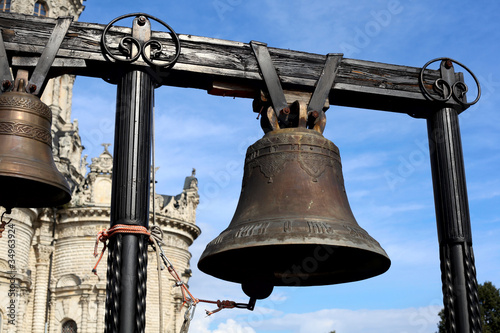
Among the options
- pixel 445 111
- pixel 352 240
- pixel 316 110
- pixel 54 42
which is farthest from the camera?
pixel 445 111

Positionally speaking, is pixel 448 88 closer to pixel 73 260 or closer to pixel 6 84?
pixel 6 84

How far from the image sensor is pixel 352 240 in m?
4.97

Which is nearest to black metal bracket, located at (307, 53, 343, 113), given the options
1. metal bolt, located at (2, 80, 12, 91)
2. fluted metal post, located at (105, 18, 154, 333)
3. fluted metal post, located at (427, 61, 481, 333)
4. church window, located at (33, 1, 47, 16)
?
fluted metal post, located at (427, 61, 481, 333)

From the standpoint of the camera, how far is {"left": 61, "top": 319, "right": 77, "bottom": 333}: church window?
1357 inches

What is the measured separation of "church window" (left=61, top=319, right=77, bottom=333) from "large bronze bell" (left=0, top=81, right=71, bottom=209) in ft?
101

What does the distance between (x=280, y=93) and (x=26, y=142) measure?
2.08 m

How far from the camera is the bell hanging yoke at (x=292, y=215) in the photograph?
197 inches

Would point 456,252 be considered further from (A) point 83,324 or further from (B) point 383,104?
(A) point 83,324

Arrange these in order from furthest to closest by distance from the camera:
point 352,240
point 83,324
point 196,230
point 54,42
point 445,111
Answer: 1. point 196,230
2. point 83,324
3. point 445,111
4. point 54,42
5. point 352,240

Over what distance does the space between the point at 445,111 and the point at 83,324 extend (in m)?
30.5

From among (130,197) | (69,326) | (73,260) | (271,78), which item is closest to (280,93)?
(271,78)

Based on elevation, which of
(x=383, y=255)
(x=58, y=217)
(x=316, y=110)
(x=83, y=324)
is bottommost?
(x=383, y=255)

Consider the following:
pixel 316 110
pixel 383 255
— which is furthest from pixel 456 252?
pixel 316 110

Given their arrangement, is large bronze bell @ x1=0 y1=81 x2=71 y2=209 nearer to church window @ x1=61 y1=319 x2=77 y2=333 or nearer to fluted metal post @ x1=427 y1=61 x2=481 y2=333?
fluted metal post @ x1=427 y1=61 x2=481 y2=333
